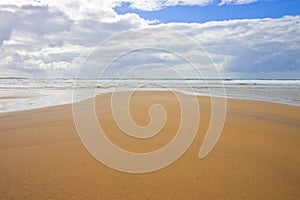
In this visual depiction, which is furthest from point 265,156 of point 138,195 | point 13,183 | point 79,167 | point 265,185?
point 13,183

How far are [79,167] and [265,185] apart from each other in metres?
2.71

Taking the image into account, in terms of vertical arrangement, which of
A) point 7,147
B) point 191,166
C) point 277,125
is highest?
point 277,125

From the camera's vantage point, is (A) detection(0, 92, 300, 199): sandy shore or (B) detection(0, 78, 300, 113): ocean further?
(B) detection(0, 78, 300, 113): ocean

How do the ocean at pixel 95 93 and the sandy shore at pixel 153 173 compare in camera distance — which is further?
the ocean at pixel 95 93

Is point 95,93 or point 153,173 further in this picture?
point 95,93

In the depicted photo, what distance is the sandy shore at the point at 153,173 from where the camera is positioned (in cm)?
322

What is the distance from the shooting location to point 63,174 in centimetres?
374

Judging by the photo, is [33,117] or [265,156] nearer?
[265,156]

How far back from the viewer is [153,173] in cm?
A: 388

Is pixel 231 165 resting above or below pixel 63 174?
above

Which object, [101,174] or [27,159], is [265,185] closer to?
[101,174]

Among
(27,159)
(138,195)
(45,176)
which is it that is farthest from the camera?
(27,159)

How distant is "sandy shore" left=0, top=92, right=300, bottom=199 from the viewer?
10.6 feet

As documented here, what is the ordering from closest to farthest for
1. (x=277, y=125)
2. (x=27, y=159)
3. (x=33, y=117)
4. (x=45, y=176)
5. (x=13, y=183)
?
1. (x=13, y=183)
2. (x=45, y=176)
3. (x=27, y=159)
4. (x=277, y=125)
5. (x=33, y=117)
